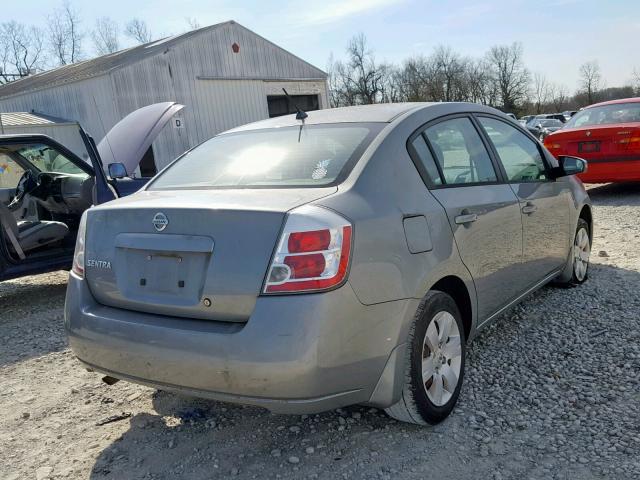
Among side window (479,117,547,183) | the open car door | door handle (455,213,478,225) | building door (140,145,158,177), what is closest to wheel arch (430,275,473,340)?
door handle (455,213,478,225)

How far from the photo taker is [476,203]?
10.5 ft

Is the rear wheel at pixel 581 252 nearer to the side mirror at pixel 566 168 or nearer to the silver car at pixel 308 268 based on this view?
the side mirror at pixel 566 168

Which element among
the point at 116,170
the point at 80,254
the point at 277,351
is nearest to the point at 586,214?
the point at 277,351

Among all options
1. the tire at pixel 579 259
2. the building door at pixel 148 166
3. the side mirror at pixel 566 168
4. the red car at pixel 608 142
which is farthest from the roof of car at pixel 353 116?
the building door at pixel 148 166

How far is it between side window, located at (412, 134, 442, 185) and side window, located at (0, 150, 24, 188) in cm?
515

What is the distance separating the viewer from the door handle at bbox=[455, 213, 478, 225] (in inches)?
117

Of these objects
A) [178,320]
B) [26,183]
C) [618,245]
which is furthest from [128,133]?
[618,245]

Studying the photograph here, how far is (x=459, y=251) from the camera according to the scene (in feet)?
9.66

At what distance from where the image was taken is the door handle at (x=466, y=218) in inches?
117

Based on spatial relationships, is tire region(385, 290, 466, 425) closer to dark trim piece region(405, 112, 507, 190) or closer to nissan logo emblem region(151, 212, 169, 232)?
dark trim piece region(405, 112, 507, 190)

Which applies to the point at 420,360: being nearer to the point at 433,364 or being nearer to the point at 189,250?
the point at 433,364

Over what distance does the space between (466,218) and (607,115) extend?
26.1 ft

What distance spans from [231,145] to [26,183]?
13.9 ft

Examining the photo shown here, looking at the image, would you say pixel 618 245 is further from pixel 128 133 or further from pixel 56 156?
pixel 56 156
